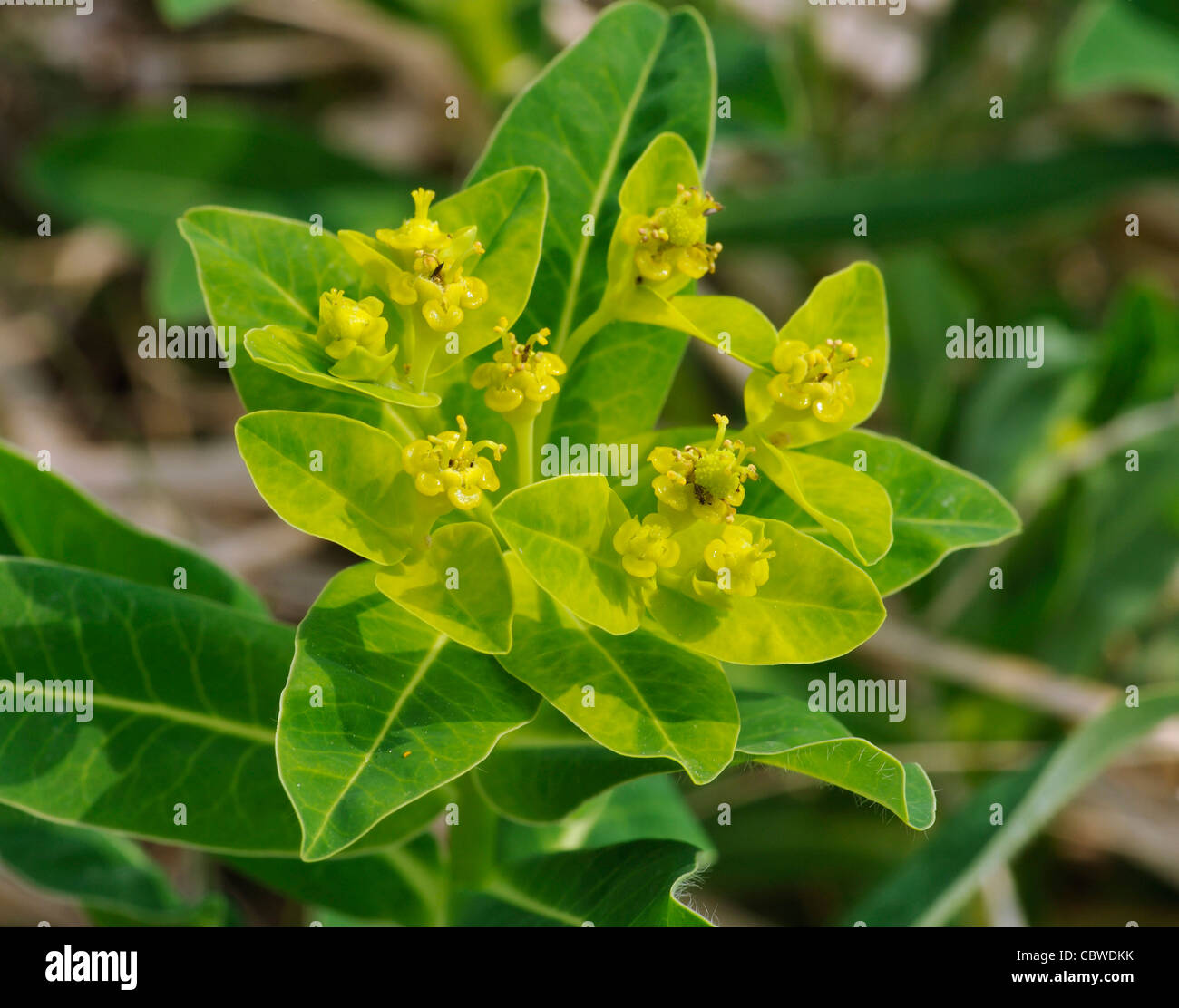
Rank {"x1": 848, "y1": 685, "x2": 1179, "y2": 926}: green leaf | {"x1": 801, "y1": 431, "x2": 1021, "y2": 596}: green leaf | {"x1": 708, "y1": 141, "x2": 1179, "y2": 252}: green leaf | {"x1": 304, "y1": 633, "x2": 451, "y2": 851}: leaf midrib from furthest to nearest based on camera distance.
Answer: {"x1": 708, "y1": 141, "x2": 1179, "y2": 252}: green leaf < {"x1": 848, "y1": 685, "x2": 1179, "y2": 926}: green leaf < {"x1": 801, "y1": 431, "x2": 1021, "y2": 596}: green leaf < {"x1": 304, "y1": 633, "x2": 451, "y2": 851}: leaf midrib

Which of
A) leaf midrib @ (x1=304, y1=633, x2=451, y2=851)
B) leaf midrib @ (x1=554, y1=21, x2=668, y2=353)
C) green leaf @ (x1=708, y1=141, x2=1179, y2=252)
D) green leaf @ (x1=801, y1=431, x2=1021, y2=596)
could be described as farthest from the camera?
green leaf @ (x1=708, y1=141, x2=1179, y2=252)

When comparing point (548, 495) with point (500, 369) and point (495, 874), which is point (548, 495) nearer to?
point (500, 369)

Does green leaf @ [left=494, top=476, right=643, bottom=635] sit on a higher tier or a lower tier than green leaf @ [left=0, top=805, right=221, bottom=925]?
higher

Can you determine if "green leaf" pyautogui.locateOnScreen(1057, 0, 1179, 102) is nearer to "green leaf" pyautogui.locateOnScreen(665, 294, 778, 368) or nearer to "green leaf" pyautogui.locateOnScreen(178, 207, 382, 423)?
"green leaf" pyautogui.locateOnScreen(665, 294, 778, 368)

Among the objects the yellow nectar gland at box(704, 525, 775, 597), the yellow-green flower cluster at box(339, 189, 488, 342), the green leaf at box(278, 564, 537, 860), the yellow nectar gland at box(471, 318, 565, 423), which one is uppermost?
the yellow-green flower cluster at box(339, 189, 488, 342)

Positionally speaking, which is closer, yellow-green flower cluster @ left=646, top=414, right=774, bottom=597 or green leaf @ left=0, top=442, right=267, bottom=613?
yellow-green flower cluster @ left=646, top=414, right=774, bottom=597

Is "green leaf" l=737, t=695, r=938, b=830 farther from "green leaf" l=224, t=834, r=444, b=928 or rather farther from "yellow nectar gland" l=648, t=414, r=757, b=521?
"green leaf" l=224, t=834, r=444, b=928

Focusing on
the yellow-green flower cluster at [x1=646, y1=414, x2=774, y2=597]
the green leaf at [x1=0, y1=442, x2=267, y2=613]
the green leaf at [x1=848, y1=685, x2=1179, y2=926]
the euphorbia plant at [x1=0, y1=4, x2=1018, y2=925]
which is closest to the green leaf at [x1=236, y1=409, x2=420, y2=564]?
the euphorbia plant at [x1=0, y1=4, x2=1018, y2=925]

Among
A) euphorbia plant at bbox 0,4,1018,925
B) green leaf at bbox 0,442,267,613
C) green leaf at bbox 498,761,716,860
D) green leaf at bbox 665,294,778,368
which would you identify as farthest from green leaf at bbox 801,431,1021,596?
green leaf at bbox 0,442,267,613

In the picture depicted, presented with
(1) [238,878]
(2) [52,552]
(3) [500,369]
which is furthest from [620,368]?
(1) [238,878]
